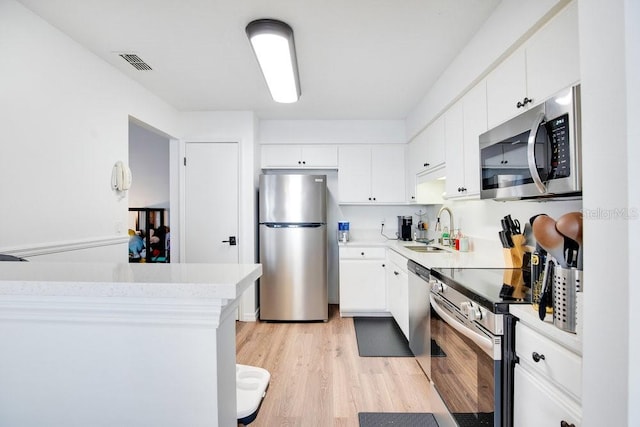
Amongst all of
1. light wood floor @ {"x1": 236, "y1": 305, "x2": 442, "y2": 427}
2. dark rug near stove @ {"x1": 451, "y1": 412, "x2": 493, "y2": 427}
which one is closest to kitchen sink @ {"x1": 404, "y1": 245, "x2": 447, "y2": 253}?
light wood floor @ {"x1": 236, "y1": 305, "x2": 442, "y2": 427}

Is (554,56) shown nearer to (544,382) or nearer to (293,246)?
(544,382)

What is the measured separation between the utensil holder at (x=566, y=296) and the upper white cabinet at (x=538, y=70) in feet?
2.62

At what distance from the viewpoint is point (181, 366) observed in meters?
0.66

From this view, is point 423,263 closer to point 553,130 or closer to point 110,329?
point 553,130

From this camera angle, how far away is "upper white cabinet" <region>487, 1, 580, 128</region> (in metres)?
1.28

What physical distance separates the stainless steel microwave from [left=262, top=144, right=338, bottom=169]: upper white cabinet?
7.59ft

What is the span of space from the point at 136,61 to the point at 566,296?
9.48ft

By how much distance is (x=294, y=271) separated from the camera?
3473 millimetres

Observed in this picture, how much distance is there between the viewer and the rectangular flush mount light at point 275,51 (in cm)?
185

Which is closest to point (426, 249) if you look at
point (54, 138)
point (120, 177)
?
point (120, 177)

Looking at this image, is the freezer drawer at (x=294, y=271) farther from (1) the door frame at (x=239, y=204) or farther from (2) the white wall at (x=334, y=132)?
(2) the white wall at (x=334, y=132)

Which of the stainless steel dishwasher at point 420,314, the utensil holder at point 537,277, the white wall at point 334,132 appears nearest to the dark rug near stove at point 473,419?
the utensil holder at point 537,277

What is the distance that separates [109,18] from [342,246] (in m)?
2.71

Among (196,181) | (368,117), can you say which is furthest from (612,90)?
(196,181)
